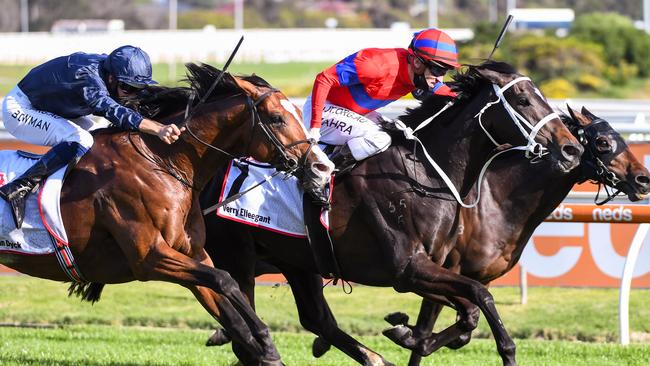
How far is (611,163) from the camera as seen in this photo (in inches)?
259

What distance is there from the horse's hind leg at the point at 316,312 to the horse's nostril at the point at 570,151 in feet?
5.18

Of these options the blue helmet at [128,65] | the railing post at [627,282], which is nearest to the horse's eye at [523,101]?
the blue helmet at [128,65]

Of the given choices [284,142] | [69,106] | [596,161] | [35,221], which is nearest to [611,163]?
[596,161]

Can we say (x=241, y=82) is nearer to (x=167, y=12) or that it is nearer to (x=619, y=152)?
(x=619, y=152)

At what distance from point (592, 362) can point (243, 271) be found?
2.24 metres

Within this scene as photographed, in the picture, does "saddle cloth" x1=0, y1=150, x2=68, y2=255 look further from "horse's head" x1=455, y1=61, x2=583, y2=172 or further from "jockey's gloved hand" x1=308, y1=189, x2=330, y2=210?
"horse's head" x1=455, y1=61, x2=583, y2=172

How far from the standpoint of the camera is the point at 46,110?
590 cm

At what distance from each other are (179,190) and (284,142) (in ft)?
2.03

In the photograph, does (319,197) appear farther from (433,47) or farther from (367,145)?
(433,47)

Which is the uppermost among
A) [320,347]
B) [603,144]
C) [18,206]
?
[603,144]

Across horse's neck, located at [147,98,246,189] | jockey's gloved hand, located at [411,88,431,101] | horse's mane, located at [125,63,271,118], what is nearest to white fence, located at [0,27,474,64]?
jockey's gloved hand, located at [411,88,431,101]

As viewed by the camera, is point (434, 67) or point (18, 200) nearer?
point (18, 200)

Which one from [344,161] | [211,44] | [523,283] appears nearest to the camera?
[344,161]

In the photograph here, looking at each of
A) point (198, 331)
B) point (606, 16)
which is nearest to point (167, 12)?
point (606, 16)
